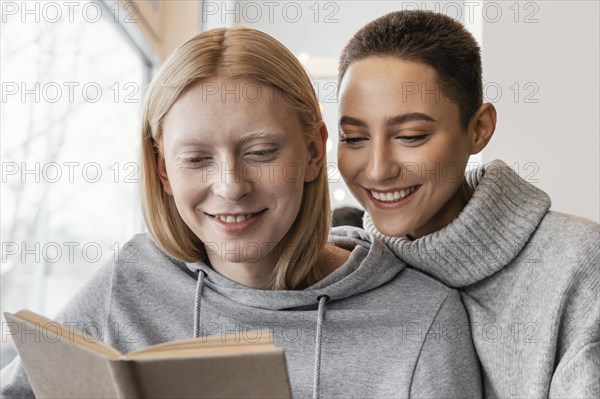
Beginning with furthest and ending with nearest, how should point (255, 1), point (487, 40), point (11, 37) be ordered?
point (255, 1), point (487, 40), point (11, 37)

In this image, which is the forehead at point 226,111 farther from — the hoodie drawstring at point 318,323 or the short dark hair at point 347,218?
the short dark hair at point 347,218

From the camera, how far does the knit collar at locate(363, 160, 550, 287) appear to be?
1.29 metres

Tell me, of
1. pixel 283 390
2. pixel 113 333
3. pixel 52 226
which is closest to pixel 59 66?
pixel 52 226

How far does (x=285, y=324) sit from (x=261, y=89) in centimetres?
40

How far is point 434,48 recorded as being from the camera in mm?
1343

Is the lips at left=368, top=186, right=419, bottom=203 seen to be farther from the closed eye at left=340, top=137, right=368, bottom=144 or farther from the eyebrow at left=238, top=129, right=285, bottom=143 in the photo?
the eyebrow at left=238, top=129, right=285, bottom=143

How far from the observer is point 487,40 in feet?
7.93

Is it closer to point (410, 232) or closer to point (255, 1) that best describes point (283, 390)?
point (410, 232)

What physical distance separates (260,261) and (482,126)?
1.61 feet

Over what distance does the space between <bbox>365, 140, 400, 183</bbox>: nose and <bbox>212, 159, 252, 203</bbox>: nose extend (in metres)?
0.23

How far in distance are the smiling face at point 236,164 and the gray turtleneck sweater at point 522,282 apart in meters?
0.27

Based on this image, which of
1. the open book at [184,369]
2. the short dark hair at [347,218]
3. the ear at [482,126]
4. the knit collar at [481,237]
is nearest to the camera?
the open book at [184,369]

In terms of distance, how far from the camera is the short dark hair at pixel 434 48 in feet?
4.39

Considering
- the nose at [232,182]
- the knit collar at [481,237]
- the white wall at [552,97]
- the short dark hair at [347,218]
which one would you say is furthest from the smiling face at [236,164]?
the white wall at [552,97]
